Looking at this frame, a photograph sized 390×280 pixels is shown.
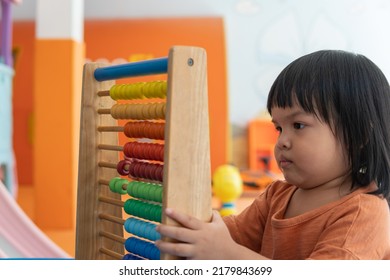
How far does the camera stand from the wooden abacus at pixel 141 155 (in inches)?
27.6

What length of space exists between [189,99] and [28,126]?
3556 mm

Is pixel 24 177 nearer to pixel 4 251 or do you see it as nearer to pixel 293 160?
pixel 4 251

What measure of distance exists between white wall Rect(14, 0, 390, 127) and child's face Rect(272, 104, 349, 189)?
129 inches

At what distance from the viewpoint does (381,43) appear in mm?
3908

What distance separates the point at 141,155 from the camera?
874 mm

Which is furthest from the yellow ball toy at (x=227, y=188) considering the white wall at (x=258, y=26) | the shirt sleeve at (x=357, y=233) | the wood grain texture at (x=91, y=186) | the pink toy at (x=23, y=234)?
the shirt sleeve at (x=357, y=233)

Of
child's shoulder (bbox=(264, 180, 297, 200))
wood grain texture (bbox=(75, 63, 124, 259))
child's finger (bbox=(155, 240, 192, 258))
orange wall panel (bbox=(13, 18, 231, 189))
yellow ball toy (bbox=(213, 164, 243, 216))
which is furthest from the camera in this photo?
orange wall panel (bbox=(13, 18, 231, 189))

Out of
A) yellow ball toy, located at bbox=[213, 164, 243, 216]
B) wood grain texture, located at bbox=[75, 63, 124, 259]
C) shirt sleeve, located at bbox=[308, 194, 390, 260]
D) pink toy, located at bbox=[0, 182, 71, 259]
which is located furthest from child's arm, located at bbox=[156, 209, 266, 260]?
yellow ball toy, located at bbox=[213, 164, 243, 216]

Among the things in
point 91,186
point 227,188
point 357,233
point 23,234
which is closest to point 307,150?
point 357,233

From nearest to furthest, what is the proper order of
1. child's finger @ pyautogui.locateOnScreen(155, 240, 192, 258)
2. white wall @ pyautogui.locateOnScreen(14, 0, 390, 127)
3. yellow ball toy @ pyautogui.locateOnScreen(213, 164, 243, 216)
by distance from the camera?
child's finger @ pyautogui.locateOnScreen(155, 240, 192, 258), yellow ball toy @ pyautogui.locateOnScreen(213, 164, 243, 216), white wall @ pyautogui.locateOnScreen(14, 0, 390, 127)

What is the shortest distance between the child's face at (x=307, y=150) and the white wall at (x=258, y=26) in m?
3.27

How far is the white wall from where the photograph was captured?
13.3 feet

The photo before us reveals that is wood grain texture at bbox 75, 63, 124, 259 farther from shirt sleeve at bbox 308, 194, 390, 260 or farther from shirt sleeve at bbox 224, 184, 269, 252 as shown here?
shirt sleeve at bbox 308, 194, 390, 260
